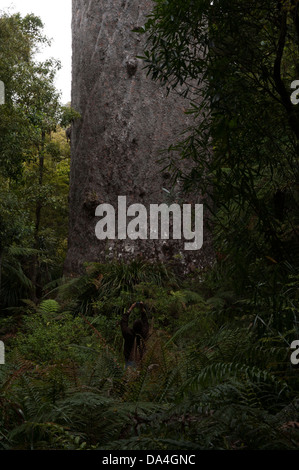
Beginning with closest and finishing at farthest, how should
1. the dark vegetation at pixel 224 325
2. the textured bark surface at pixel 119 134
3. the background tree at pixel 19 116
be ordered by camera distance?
the dark vegetation at pixel 224 325 < the background tree at pixel 19 116 < the textured bark surface at pixel 119 134

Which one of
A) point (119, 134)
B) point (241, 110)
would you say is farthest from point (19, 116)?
point (241, 110)

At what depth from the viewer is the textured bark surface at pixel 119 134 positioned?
9.39 meters

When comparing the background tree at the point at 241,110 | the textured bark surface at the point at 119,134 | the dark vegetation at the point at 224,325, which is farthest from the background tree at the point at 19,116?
the background tree at the point at 241,110

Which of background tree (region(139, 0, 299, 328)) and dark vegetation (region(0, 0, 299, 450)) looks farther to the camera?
background tree (region(139, 0, 299, 328))

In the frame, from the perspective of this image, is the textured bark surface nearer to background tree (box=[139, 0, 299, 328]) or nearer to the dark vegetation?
the dark vegetation

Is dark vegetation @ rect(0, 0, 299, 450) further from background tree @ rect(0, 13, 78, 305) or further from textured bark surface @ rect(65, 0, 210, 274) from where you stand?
textured bark surface @ rect(65, 0, 210, 274)

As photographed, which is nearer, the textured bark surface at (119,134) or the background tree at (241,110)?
the background tree at (241,110)

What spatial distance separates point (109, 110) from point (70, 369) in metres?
7.03

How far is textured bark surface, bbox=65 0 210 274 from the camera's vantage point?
30.8 feet

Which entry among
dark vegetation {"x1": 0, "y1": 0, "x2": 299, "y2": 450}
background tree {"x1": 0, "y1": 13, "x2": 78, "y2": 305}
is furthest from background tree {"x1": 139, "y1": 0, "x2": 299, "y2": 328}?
background tree {"x1": 0, "y1": 13, "x2": 78, "y2": 305}

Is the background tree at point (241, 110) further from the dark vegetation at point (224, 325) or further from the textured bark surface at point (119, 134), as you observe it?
the textured bark surface at point (119, 134)

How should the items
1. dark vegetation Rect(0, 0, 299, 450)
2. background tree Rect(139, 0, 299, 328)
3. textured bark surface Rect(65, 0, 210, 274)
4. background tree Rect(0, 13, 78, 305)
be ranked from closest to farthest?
dark vegetation Rect(0, 0, 299, 450), background tree Rect(139, 0, 299, 328), background tree Rect(0, 13, 78, 305), textured bark surface Rect(65, 0, 210, 274)

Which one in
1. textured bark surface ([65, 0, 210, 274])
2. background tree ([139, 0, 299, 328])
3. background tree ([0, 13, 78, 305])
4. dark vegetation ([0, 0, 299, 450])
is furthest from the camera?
textured bark surface ([65, 0, 210, 274])
